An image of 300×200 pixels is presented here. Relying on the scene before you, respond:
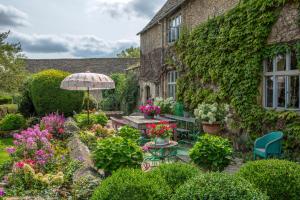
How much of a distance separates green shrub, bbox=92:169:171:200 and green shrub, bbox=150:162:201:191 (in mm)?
259

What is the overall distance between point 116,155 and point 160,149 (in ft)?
7.19

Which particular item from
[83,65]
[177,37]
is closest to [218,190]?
[177,37]

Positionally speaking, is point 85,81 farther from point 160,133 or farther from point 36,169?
point 36,169

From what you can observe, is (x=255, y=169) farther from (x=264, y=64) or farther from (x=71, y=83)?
(x=71, y=83)

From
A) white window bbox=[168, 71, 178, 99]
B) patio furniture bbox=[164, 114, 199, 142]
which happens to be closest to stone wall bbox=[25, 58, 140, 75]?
white window bbox=[168, 71, 178, 99]

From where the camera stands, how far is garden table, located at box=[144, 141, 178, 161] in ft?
22.3

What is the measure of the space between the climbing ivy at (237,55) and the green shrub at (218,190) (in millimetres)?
5567

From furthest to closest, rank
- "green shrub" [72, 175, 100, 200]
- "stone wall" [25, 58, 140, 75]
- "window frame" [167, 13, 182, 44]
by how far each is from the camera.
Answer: "stone wall" [25, 58, 140, 75] < "window frame" [167, 13, 182, 44] < "green shrub" [72, 175, 100, 200]

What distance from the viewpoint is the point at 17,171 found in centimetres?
533

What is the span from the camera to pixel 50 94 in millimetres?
14508

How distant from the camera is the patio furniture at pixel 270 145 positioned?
7043 millimetres

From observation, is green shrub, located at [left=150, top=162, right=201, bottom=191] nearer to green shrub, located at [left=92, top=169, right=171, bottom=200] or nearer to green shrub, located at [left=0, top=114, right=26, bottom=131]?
green shrub, located at [left=92, top=169, right=171, bottom=200]

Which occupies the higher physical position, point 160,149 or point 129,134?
point 129,134

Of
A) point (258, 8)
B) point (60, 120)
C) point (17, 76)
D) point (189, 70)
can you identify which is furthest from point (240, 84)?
point (17, 76)
